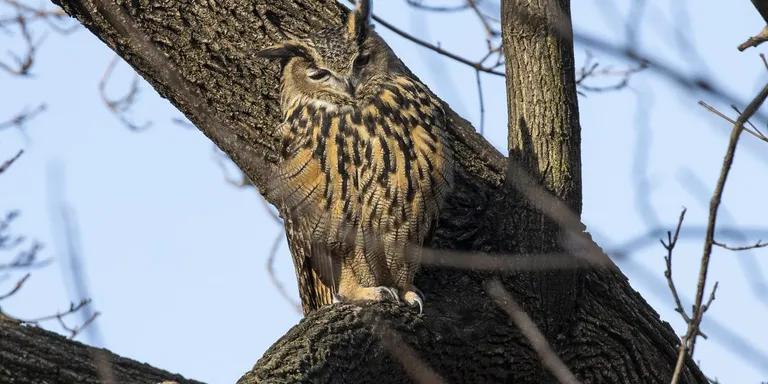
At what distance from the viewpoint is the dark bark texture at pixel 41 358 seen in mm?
3279

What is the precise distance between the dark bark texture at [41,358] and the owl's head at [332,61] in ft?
4.40

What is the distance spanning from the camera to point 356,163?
4.05 m

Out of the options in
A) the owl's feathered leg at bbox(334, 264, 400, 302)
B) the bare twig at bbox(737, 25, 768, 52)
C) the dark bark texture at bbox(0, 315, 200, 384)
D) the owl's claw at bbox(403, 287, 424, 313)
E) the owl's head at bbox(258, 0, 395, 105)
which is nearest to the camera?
the bare twig at bbox(737, 25, 768, 52)

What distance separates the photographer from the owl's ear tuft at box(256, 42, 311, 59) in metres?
4.20

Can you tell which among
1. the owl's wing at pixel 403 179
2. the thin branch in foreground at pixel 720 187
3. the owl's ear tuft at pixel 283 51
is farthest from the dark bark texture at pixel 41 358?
the thin branch in foreground at pixel 720 187

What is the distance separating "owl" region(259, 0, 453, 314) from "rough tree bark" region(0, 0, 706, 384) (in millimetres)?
123

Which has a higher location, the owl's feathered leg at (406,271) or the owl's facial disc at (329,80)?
the owl's facial disc at (329,80)

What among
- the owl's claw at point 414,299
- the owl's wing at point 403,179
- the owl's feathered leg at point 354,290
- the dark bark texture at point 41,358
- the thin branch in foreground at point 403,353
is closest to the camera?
the dark bark texture at point 41,358

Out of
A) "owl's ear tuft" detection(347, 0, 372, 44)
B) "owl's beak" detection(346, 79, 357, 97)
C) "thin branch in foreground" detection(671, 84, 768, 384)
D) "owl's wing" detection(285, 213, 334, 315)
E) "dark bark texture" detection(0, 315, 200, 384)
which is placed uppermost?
"owl's ear tuft" detection(347, 0, 372, 44)

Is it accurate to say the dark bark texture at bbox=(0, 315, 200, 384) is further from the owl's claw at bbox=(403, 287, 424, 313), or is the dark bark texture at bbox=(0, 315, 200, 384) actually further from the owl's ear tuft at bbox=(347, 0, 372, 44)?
the owl's ear tuft at bbox=(347, 0, 372, 44)

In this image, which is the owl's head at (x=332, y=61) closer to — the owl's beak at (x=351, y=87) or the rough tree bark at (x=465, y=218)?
the owl's beak at (x=351, y=87)

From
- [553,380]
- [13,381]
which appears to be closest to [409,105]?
[553,380]

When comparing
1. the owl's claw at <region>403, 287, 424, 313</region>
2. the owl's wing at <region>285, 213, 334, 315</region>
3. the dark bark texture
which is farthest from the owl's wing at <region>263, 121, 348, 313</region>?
the dark bark texture

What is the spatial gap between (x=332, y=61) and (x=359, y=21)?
185 mm
